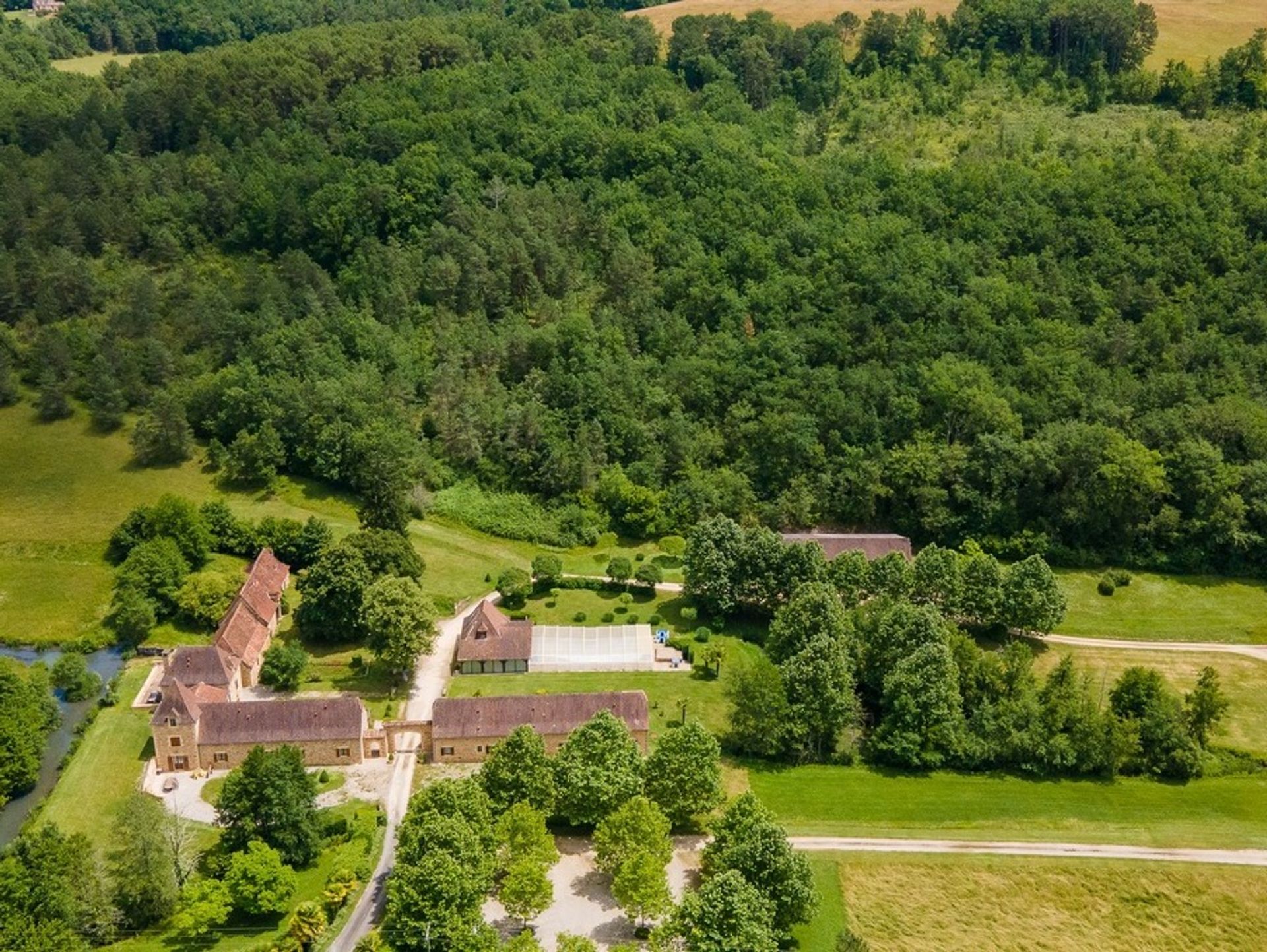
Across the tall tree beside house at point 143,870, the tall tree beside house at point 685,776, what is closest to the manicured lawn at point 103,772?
the tall tree beside house at point 143,870

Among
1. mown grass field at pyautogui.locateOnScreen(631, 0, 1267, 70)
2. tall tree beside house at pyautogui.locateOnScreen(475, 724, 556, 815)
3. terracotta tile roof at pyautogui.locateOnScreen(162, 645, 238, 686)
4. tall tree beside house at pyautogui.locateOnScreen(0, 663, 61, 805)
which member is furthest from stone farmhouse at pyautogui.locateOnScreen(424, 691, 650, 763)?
mown grass field at pyautogui.locateOnScreen(631, 0, 1267, 70)

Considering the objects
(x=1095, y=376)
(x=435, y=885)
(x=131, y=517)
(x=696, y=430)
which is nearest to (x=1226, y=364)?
(x=1095, y=376)

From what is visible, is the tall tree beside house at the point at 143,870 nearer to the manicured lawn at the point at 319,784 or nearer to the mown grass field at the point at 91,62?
the manicured lawn at the point at 319,784

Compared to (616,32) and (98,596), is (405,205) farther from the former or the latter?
(98,596)

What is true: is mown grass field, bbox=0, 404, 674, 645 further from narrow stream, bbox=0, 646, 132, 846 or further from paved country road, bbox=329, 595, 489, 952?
paved country road, bbox=329, 595, 489, 952

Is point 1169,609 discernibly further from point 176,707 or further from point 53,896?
Result: point 53,896

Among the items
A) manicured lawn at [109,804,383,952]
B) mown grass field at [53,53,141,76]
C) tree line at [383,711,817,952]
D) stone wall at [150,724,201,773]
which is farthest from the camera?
mown grass field at [53,53,141,76]

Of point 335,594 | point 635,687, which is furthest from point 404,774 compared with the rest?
point 335,594
